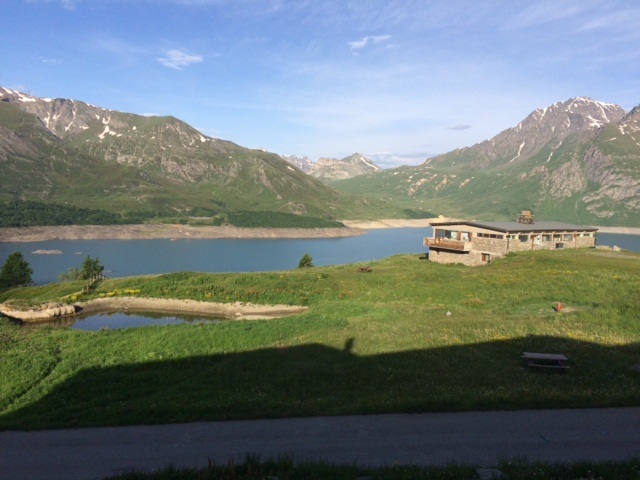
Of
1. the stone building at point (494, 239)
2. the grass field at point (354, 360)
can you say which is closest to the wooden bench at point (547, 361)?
the grass field at point (354, 360)

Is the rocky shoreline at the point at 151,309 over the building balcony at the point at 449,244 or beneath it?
beneath

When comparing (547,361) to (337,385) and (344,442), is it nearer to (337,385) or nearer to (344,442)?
(337,385)

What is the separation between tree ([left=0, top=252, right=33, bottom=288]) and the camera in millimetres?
79625

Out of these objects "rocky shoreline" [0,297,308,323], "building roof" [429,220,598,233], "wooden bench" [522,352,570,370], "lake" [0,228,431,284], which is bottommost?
"lake" [0,228,431,284]

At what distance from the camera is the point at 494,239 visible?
66.1m

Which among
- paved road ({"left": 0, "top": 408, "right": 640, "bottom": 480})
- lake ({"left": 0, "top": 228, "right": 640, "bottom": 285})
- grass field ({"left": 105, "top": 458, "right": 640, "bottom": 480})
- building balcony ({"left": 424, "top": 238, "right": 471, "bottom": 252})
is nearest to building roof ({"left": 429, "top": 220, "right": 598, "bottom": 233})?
building balcony ({"left": 424, "top": 238, "right": 471, "bottom": 252})

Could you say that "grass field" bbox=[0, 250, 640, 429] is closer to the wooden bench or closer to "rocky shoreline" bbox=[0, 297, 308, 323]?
the wooden bench

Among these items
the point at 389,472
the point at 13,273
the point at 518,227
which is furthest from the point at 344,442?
the point at 13,273

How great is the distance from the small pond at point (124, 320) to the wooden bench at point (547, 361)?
35931mm

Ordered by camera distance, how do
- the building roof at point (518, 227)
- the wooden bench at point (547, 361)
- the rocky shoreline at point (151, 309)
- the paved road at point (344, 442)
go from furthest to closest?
the building roof at point (518, 227)
the rocky shoreline at point (151, 309)
the wooden bench at point (547, 361)
the paved road at point (344, 442)

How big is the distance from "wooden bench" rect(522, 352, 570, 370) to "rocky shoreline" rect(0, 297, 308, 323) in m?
30.4

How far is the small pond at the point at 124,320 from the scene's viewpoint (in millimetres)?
50500

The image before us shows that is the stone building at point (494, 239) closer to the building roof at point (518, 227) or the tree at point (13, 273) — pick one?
the building roof at point (518, 227)

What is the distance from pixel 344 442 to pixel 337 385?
19.4 ft
